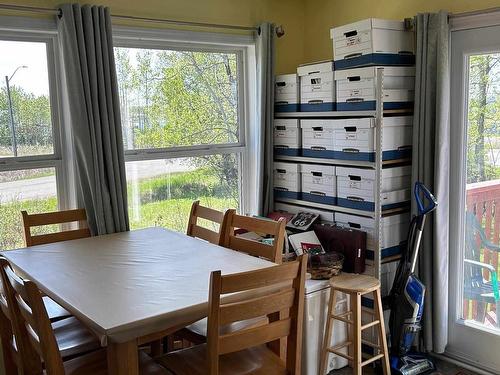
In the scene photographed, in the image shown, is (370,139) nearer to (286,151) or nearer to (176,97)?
(286,151)

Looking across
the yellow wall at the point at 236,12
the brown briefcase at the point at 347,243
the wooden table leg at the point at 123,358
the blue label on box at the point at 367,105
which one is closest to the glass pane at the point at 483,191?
the blue label on box at the point at 367,105

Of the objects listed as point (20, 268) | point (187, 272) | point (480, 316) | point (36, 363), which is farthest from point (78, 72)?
point (480, 316)

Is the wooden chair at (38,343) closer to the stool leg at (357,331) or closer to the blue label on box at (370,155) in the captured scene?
the stool leg at (357,331)

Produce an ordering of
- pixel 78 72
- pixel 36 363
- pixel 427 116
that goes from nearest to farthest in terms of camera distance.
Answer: pixel 36 363, pixel 78 72, pixel 427 116

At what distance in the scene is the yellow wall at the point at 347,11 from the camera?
9.41ft

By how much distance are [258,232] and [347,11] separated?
169 cm

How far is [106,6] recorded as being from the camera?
290 cm

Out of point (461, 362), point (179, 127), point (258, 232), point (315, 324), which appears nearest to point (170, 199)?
point (179, 127)

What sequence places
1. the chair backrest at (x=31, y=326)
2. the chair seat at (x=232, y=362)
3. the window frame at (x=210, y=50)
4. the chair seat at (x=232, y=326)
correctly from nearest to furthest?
the chair backrest at (x=31, y=326) < the chair seat at (x=232, y=362) < the chair seat at (x=232, y=326) < the window frame at (x=210, y=50)

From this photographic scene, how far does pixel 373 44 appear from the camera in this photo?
2.84 m

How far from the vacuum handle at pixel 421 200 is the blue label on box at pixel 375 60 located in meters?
0.69

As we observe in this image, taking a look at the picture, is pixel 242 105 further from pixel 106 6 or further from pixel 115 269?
pixel 115 269

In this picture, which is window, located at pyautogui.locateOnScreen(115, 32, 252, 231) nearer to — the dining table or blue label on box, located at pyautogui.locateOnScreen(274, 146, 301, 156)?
blue label on box, located at pyautogui.locateOnScreen(274, 146, 301, 156)

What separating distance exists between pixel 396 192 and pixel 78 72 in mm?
1849
